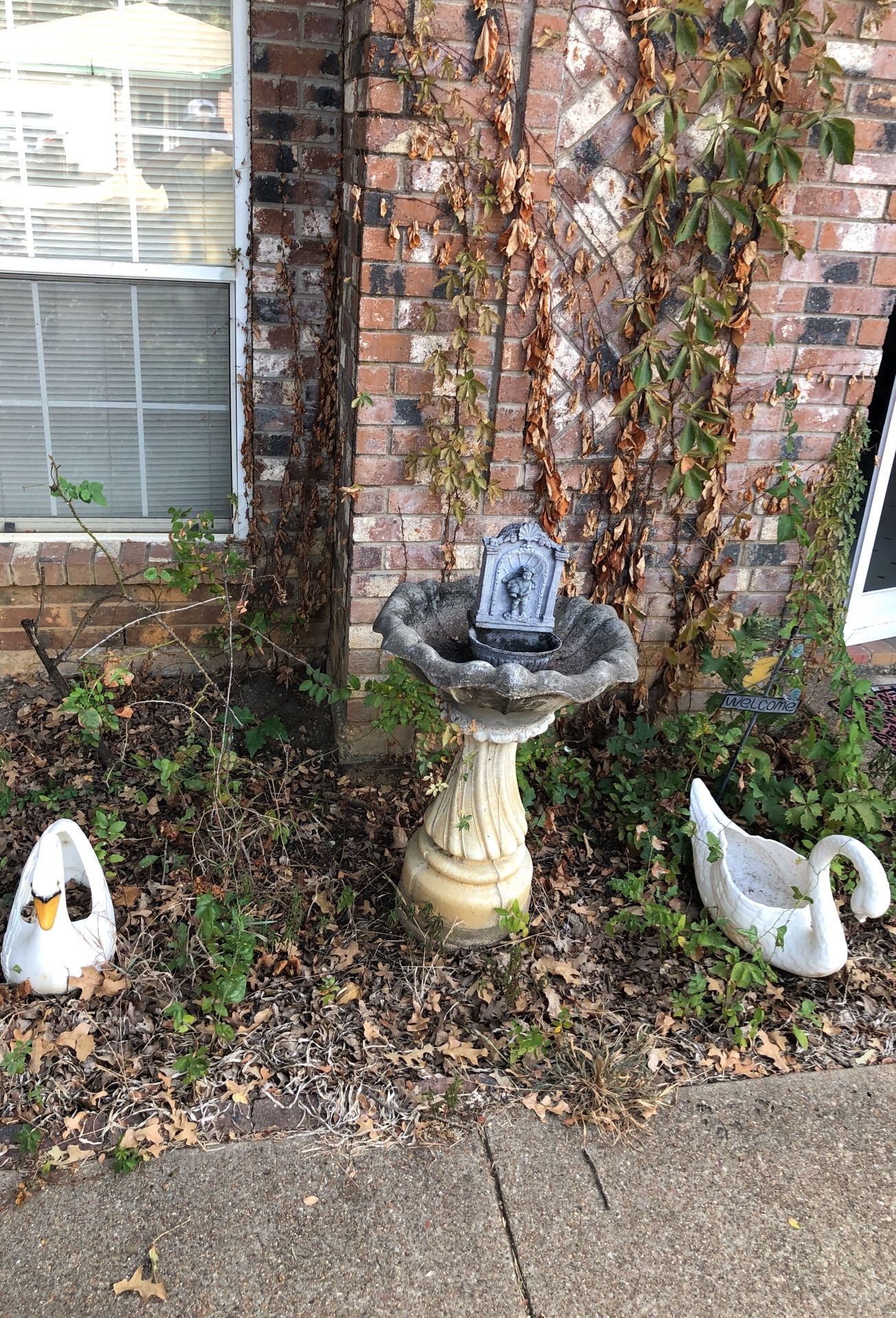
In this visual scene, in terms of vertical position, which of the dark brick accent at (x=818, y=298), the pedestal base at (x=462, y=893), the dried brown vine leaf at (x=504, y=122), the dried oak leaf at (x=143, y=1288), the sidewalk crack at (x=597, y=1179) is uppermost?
the dried brown vine leaf at (x=504, y=122)

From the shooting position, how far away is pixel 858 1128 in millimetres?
2508

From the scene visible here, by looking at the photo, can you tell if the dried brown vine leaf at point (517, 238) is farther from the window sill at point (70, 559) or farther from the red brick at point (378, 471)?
the window sill at point (70, 559)

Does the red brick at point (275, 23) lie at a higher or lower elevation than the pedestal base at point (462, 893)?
higher

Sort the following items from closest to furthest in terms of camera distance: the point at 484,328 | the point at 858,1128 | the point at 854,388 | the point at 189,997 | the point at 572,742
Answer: the point at 858,1128, the point at 189,997, the point at 484,328, the point at 854,388, the point at 572,742

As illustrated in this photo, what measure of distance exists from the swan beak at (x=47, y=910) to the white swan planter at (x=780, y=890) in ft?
5.97

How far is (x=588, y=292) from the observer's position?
3.19 meters

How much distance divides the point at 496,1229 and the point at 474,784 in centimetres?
110

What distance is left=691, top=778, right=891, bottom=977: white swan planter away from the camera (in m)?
2.69

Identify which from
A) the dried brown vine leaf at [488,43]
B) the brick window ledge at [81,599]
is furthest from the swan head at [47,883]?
the dried brown vine leaf at [488,43]

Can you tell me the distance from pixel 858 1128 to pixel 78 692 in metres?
2.41

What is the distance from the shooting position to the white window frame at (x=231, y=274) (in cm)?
329

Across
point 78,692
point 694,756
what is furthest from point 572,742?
point 78,692

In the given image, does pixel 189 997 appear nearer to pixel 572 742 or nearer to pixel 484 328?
pixel 572 742

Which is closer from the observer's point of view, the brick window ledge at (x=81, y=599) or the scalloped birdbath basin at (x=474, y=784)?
the scalloped birdbath basin at (x=474, y=784)
